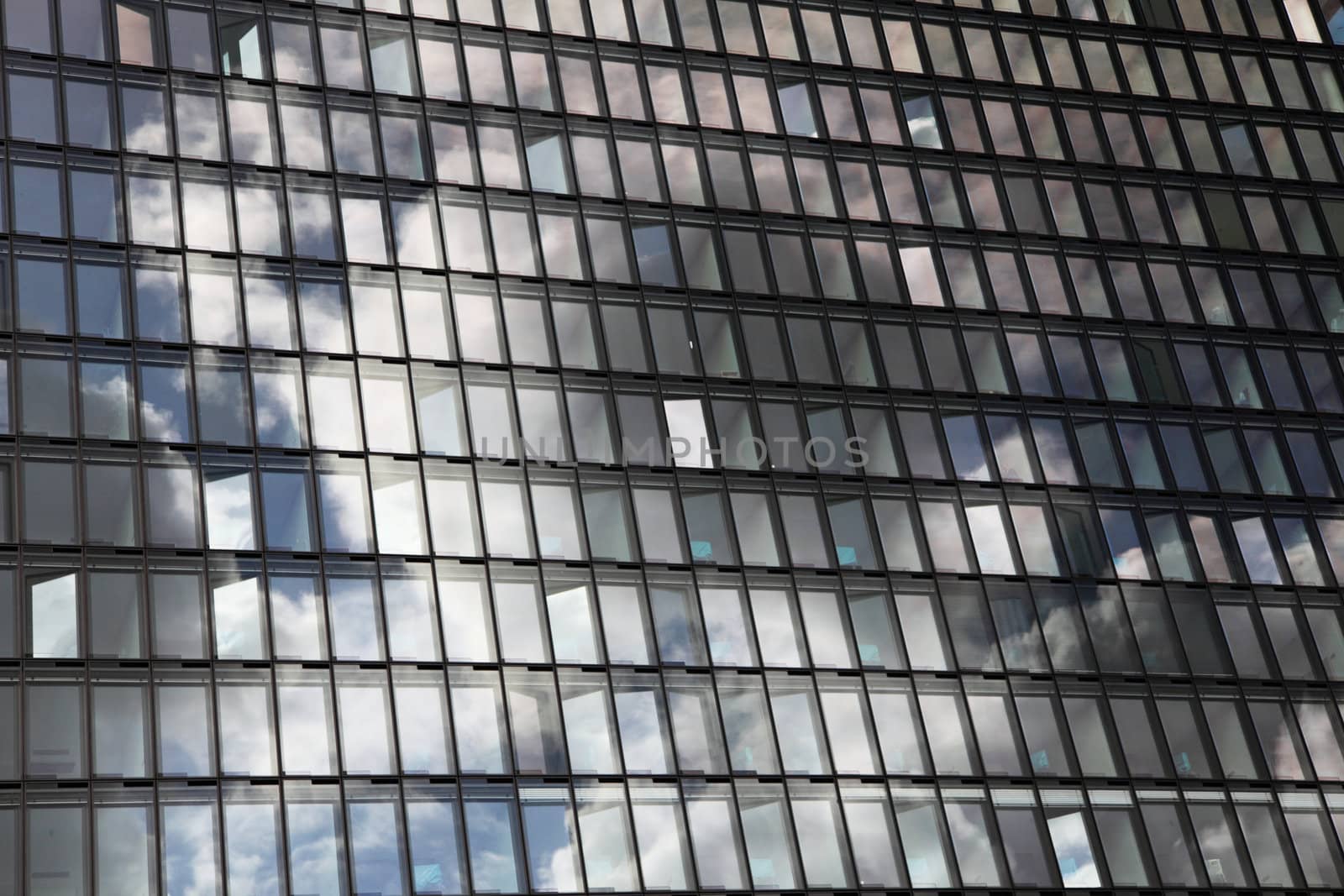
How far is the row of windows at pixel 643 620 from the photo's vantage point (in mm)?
46000

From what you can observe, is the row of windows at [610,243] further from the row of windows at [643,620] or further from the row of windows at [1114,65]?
the row of windows at [643,620]

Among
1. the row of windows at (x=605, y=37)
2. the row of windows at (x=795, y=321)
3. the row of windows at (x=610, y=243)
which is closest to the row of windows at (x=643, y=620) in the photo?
the row of windows at (x=795, y=321)

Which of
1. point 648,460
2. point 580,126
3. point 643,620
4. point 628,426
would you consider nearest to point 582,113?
point 580,126

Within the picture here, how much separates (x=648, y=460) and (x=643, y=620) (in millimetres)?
5006

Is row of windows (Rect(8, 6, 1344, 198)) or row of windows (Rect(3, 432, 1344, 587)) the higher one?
row of windows (Rect(8, 6, 1344, 198))

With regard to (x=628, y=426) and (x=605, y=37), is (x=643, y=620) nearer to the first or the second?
(x=628, y=426)

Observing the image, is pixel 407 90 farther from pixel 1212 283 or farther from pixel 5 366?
pixel 1212 283

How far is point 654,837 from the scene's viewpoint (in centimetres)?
4712

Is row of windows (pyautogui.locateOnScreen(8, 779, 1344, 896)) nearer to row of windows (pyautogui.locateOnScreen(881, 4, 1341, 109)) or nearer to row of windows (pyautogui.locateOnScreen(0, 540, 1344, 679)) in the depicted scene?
row of windows (pyautogui.locateOnScreen(0, 540, 1344, 679))

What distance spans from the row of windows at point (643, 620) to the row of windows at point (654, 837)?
170 centimetres

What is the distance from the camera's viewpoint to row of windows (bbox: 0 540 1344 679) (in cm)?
4600

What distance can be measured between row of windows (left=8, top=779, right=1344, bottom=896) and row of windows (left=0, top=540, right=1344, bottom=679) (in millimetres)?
1697

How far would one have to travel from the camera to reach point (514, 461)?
51.5 m

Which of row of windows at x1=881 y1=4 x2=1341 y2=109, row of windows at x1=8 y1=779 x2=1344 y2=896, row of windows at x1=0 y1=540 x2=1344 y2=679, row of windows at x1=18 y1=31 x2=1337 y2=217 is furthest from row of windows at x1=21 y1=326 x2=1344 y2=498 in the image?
row of windows at x1=881 y1=4 x2=1341 y2=109
